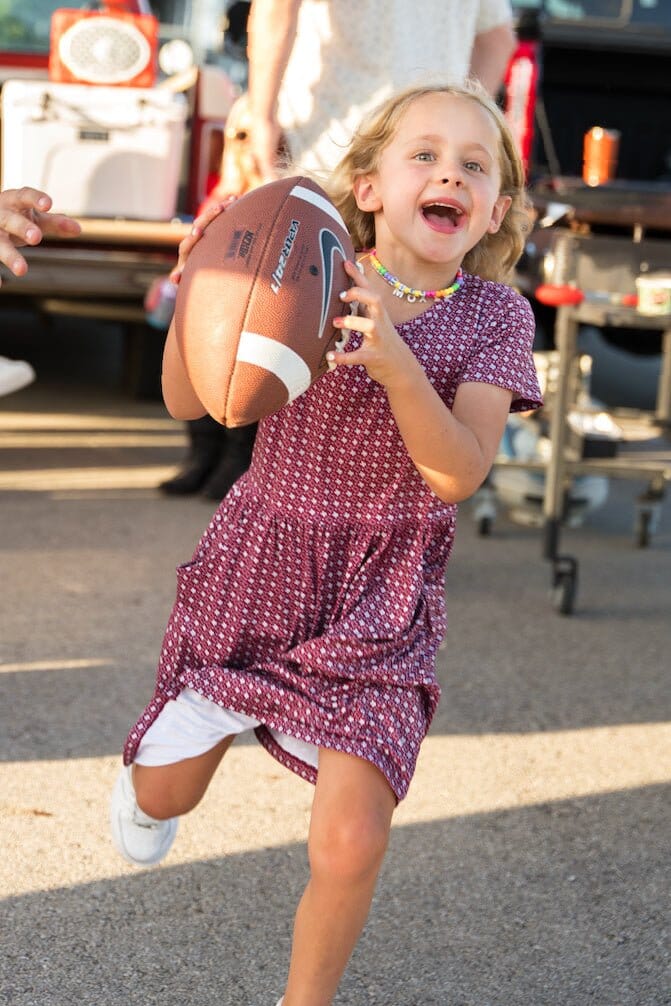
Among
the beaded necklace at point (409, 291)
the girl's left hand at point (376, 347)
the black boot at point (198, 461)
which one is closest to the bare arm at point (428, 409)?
the girl's left hand at point (376, 347)

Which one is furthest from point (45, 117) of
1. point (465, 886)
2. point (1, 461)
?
point (465, 886)

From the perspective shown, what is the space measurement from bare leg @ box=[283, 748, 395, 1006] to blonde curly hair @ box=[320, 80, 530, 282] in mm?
1008

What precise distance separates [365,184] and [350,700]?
35.7 inches

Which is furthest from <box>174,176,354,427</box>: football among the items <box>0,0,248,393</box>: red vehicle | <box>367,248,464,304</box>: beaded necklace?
<box>0,0,248,393</box>: red vehicle

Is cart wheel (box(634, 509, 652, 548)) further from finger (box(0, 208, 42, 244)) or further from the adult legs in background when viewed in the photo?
finger (box(0, 208, 42, 244))

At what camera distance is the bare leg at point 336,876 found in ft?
7.31

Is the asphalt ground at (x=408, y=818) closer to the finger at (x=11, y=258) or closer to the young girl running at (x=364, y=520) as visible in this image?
the young girl running at (x=364, y=520)

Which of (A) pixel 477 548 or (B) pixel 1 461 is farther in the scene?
(B) pixel 1 461

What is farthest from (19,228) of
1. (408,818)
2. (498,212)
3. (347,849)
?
(408,818)

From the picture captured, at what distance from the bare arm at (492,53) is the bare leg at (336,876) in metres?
2.79

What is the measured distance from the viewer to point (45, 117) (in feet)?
22.8

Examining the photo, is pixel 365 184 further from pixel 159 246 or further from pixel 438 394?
pixel 159 246

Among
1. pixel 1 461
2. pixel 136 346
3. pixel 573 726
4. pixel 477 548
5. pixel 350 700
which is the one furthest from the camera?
Result: pixel 136 346

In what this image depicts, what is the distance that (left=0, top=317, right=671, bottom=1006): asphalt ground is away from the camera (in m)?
2.68
